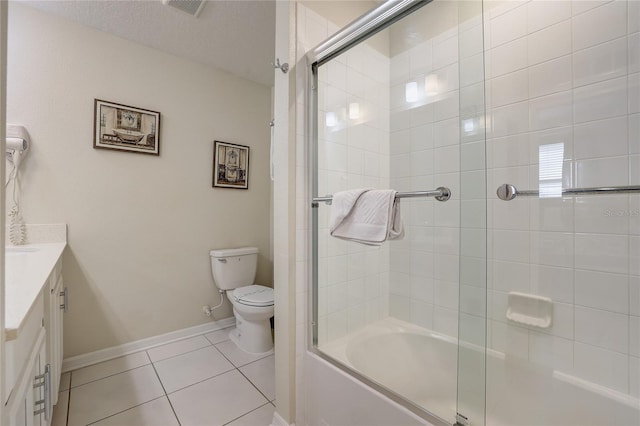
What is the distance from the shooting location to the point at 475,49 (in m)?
1.17

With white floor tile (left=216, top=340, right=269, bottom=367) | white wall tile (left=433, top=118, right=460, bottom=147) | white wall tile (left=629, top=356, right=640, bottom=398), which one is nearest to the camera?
white wall tile (left=629, top=356, right=640, bottom=398)

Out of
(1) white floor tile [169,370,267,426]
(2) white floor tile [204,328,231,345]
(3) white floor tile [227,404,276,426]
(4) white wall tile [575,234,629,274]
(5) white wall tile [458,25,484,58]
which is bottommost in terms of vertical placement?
(3) white floor tile [227,404,276,426]

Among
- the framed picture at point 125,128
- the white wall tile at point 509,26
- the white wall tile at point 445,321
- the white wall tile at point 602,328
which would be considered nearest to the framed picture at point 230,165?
the framed picture at point 125,128

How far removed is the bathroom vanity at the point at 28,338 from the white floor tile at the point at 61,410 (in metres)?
0.22

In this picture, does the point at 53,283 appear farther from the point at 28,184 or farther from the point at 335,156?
the point at 335,156

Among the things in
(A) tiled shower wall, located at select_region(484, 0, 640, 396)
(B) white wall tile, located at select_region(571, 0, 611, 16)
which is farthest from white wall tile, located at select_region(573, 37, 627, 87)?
(B) white wall tile, located at select_region(571, 0, 611, 16)

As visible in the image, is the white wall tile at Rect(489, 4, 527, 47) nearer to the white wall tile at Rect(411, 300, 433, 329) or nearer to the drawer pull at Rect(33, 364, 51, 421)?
the white wall tile at Rect(411, 300, 433, 329)

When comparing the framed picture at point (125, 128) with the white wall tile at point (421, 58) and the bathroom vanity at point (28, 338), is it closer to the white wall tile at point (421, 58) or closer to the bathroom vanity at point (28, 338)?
the bathroom vanity at point (28, 338)

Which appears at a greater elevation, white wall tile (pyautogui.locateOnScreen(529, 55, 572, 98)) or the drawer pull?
white wall tile (pyautogui.locateOnScreen(529, 55, 572, 98))

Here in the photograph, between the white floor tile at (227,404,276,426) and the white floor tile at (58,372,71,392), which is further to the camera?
the white floor tile at (58,372,71,392)

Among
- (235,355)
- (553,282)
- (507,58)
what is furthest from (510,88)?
(235,355)

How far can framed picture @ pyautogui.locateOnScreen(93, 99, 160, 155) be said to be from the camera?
205 centimetres

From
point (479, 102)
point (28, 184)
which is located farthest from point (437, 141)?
point (28, 184)

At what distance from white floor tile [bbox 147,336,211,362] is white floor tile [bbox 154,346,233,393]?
63 mm
